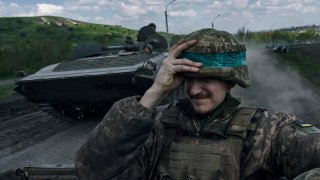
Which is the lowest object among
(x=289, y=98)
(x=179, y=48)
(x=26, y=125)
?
(x=289, y=98)

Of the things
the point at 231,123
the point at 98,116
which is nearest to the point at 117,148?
the point at 231,123

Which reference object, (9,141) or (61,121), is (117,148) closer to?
(9,141)

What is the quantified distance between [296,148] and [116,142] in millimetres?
762

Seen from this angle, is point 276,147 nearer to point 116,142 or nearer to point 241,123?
point 241,123

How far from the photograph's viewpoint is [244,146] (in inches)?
94.2

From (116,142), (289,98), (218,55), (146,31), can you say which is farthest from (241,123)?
(289,98)

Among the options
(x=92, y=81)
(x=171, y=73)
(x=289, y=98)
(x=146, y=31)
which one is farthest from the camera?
(x=289, y=98)

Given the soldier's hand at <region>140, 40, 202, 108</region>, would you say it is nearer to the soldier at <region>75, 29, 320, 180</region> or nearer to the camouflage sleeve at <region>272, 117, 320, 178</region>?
the soldier at <region>75, 29, 320, 180</region>

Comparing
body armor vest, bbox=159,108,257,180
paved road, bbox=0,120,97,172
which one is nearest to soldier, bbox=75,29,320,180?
body armor vest, bbox=159,108,257,180

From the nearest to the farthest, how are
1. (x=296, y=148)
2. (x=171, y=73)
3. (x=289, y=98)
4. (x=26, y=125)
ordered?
(x=296, y=148) < (x=171, y=73) < (x=26, y=125) < (x=289, y=98)

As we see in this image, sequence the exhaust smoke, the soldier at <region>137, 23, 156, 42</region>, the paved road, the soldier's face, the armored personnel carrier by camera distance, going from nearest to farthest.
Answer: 1. the soldier's face
2. the paved road
3. the armored personnel carrier
4. the exhaust smoke
5. the soldier at <region>137, 23, 156, 42</region>

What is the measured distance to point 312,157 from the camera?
7.11 ft

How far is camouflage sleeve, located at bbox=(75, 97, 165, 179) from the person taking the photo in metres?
2.27

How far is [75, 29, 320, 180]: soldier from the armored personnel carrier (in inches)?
255
